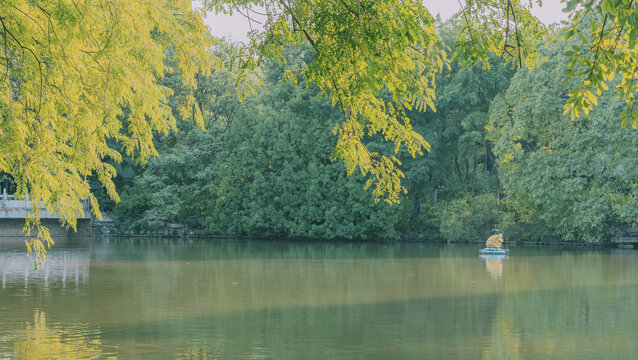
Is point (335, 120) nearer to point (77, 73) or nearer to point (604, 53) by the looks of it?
point (77, 73)

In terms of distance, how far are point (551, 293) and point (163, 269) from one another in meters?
11.9

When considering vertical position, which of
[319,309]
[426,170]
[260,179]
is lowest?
[319,309]

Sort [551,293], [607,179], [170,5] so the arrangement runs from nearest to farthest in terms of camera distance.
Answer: [170,5], [551,293], [607,179]

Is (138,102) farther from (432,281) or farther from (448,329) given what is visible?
(432,281)

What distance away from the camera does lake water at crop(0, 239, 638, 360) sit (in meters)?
11.5

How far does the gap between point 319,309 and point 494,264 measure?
12707 mm

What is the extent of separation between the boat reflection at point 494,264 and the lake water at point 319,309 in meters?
0.14

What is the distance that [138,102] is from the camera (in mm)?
7848

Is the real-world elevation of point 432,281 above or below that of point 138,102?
below

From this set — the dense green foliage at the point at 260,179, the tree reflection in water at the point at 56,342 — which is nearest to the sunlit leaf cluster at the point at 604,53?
the tree reflection in water at the point at 56,342

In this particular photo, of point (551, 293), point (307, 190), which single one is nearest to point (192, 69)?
point (551, 293)

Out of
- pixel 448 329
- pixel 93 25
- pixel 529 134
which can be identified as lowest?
pixel 448 329

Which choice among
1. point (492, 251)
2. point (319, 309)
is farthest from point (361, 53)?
point (492, 251)

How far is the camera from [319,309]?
1556 centimetres
